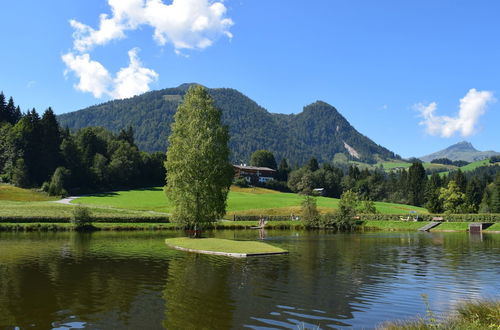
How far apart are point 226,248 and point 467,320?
1257 inches

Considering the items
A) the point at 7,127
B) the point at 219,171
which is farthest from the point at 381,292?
the point at 7,127

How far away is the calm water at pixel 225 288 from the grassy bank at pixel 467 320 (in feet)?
5.46

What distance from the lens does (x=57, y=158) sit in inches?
5714

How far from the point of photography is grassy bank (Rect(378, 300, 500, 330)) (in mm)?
15766

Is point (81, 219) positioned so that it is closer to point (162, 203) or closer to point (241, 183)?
point (162, 203)

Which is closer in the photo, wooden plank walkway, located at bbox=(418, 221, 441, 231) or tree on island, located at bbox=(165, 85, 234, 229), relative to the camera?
tree on island, located at bbox=(165, 85, 234, 229)

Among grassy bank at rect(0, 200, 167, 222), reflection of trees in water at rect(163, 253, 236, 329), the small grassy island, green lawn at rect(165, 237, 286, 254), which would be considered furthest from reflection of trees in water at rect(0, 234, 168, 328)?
grassy bank at rect(0, 200, 167, 222)

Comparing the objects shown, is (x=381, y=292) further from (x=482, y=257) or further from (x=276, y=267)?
(x=482, y=257)

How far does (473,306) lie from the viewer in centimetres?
2162

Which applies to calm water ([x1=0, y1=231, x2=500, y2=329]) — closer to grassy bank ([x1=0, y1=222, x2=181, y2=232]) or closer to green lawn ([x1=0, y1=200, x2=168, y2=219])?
grassy bank ([x1=0, y1=222, x2=181, y2=232])

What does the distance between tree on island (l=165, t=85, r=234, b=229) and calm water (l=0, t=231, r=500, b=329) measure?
1111 cm

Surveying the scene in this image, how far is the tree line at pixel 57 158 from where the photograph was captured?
135125mm

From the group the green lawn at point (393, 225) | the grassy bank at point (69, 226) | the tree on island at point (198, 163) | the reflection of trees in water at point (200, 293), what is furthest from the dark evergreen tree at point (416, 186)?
the reflection of trees in water at point (200, 293)

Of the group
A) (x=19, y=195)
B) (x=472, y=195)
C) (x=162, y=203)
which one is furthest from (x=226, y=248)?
(x=472, y=195)
